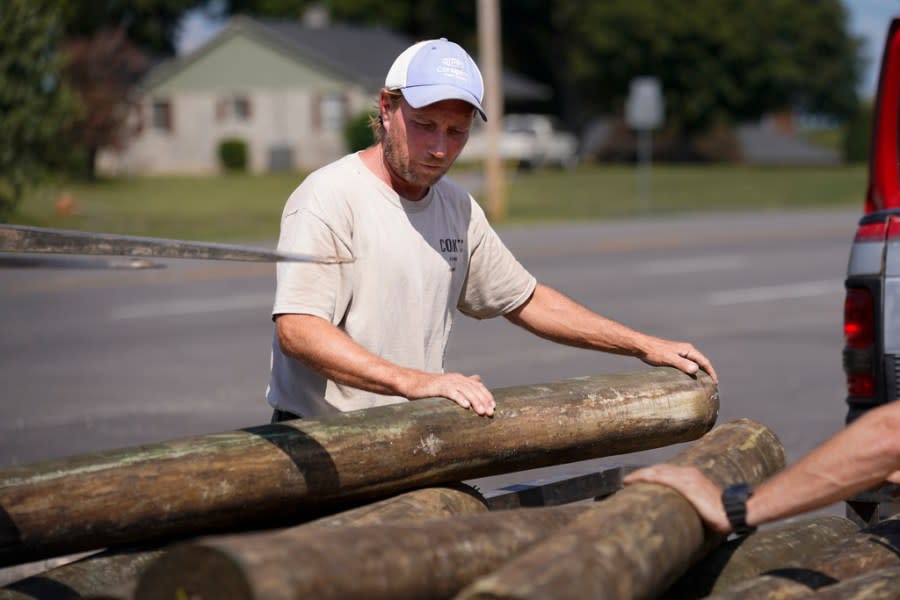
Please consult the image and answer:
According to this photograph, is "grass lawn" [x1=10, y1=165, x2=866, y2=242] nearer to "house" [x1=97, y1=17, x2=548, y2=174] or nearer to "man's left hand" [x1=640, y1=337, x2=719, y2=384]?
"house" [x1=97, y1=17, x2=548, y2=174]

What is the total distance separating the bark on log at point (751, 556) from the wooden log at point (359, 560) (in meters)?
0.41

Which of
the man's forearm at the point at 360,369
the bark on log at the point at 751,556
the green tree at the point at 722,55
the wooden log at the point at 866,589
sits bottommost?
the bark on log at the point at 751,556

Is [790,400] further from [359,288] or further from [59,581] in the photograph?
[59,581]

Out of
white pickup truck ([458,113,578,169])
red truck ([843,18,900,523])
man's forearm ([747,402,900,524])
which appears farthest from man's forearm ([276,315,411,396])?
white pickup truck ([458,113,578,169])

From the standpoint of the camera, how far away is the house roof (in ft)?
212

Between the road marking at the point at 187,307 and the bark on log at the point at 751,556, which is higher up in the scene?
the bark on log at the point at 751,556

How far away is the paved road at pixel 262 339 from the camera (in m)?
9.15

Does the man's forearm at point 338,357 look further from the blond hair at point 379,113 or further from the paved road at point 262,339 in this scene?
the paved road at point 262,339

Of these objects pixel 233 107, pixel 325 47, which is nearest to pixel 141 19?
pixel 233 107

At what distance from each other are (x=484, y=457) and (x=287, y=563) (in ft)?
4.87

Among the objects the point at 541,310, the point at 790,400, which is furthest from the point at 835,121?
the point at 541,310

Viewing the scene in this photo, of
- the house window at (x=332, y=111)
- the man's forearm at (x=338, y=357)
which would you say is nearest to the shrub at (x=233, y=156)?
the house window at (x=332, y=111)

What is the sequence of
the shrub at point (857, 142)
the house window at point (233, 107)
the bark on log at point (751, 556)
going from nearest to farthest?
the bark on log at point (751, 556) → the house window at point (233, 107) → the shrub at point (857, 142)

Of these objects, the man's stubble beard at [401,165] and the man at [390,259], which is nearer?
the man at [390,259]
